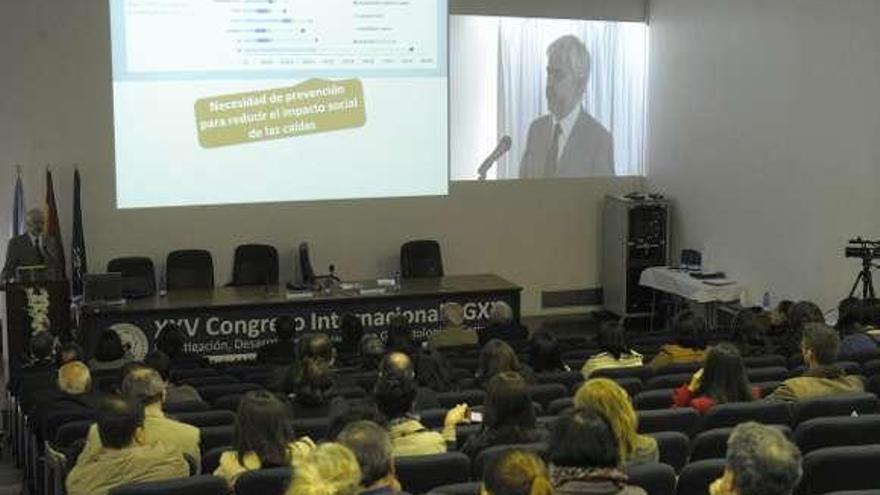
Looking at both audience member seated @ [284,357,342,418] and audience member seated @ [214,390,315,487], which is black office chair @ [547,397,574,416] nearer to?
audience member seated @ [284,357,342,418]

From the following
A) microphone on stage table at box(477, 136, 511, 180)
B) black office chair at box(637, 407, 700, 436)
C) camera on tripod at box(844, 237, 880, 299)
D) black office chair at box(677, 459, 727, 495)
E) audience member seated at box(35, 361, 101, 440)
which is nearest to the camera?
black office chair at box(677, 459, 727, 495)

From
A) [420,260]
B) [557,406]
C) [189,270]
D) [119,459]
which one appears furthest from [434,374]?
[420,260]

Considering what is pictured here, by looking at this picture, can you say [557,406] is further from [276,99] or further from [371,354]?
[276,99]

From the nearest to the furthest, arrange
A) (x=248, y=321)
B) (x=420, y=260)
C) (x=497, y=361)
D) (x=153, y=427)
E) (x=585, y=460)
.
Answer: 1. (x=585, y=460)
2. (x=153, y=427)
3. (x=497, y=361)
4. (x=248, y=321)
5. (x=420, y=260)

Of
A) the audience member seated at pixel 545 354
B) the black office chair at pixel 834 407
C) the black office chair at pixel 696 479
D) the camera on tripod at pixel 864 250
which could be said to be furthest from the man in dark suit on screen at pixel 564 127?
the black office chair at pixel 696 479

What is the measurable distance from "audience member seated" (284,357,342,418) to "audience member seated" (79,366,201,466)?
833mm

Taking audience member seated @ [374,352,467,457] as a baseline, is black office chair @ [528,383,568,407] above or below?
below

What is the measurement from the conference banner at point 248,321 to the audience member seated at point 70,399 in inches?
126

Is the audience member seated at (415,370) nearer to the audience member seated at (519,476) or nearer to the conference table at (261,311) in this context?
the audience member seated at (519,476)

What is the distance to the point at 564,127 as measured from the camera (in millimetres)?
12578

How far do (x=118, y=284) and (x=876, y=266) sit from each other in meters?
6.48

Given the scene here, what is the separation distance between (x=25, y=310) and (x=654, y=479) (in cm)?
687

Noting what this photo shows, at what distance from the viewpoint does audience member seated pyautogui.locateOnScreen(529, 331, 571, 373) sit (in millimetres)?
6820

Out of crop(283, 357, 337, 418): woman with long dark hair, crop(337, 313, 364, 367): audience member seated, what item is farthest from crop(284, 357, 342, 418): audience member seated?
crop(337, 313, 364, 367): audience member seated
